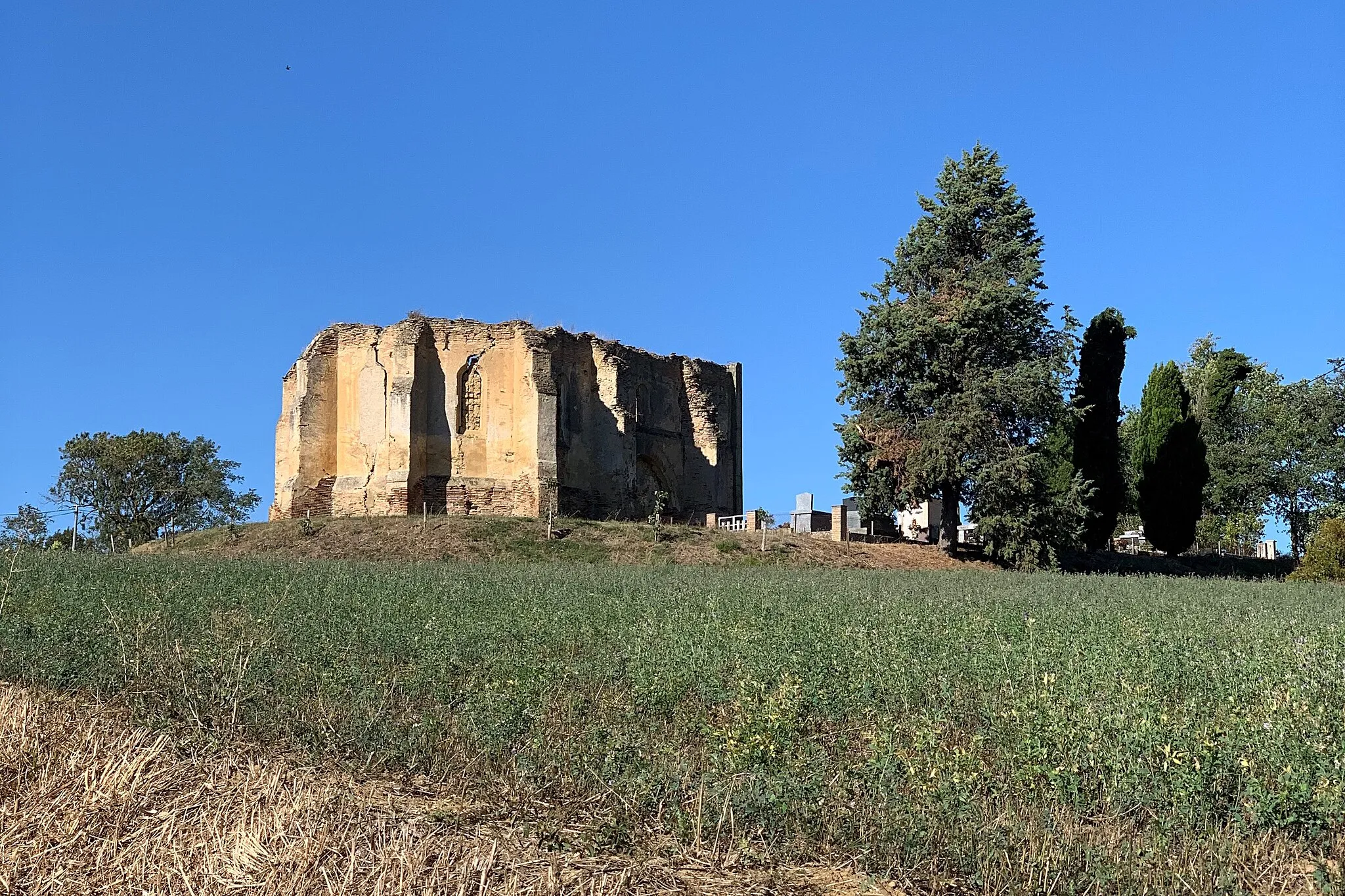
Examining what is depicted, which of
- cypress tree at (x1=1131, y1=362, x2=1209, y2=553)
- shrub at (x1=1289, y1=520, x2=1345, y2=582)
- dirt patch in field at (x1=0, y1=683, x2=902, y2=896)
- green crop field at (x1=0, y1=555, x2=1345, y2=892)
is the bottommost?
dirt patch in field at (x1=0, y1=683, x2=902, y2=896)

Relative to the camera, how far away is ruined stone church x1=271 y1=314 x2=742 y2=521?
33.5 metres

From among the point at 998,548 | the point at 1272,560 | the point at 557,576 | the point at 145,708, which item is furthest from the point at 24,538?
the point at 1272,560

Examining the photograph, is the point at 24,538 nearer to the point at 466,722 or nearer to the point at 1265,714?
the point at 466,722

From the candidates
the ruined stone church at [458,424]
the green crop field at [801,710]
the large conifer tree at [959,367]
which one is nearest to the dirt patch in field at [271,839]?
the green crop field at [801,710]

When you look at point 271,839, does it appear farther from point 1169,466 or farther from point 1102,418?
point 1169,466

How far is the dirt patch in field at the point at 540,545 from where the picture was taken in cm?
2673

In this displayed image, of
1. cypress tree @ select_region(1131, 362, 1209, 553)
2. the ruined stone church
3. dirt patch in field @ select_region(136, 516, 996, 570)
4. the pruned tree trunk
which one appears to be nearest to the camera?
dirt patch in field @ select_region(136, 516, 996, 570)

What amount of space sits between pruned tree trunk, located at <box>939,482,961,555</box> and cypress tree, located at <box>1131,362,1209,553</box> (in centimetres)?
856

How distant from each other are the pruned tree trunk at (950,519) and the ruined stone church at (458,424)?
1054cm

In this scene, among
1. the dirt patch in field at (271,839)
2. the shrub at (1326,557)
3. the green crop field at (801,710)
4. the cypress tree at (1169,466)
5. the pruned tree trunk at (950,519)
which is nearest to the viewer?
the dirt patch in field at (271,839)

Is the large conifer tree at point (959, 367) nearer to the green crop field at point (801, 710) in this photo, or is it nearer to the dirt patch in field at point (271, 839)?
the green crop field at point (801, 710)

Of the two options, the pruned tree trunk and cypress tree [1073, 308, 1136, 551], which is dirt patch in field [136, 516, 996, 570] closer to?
the pruned tree trunk

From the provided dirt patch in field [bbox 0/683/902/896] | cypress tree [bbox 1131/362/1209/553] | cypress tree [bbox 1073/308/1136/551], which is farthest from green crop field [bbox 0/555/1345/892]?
cypress tree [bbox 1131/362/1209/553]

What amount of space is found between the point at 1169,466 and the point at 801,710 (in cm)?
3085
